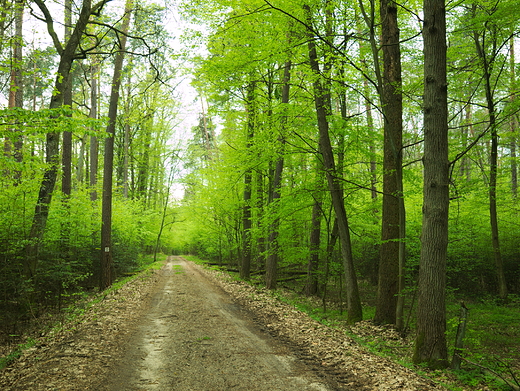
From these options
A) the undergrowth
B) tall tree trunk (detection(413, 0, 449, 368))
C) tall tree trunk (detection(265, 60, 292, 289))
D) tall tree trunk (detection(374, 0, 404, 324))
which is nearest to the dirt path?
the undergrowth

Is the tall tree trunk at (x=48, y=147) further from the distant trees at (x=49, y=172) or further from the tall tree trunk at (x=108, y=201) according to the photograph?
the tall tree trunk at (x=108, y=201)

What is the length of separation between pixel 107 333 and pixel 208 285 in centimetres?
792

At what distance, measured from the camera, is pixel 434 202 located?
5230mm

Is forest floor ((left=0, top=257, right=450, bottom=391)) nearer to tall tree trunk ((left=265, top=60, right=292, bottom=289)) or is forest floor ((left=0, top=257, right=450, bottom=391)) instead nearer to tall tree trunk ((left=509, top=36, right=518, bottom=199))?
tall tree trunk ((left=265, top=60, right=292, bottom=289))

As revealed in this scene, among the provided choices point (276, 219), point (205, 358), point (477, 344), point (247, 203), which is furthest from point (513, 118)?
point (205, 358)

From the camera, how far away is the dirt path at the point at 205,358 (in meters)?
4.40

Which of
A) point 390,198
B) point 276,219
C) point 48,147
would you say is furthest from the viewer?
point 276,219

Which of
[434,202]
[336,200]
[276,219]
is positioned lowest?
[276,219]

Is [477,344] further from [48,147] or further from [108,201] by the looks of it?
[108,201]

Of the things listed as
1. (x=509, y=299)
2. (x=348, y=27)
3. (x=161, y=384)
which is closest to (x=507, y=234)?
(x=509, y=299)

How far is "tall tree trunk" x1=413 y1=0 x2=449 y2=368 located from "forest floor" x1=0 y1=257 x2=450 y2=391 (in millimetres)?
765

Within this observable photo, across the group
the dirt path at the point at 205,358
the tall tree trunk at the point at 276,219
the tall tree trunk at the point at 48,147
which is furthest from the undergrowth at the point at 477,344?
the tall tree trunk at the point at 48,147

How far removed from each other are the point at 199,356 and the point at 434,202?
4.51 meters

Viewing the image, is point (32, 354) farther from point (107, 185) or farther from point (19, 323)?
point (107, 185)
